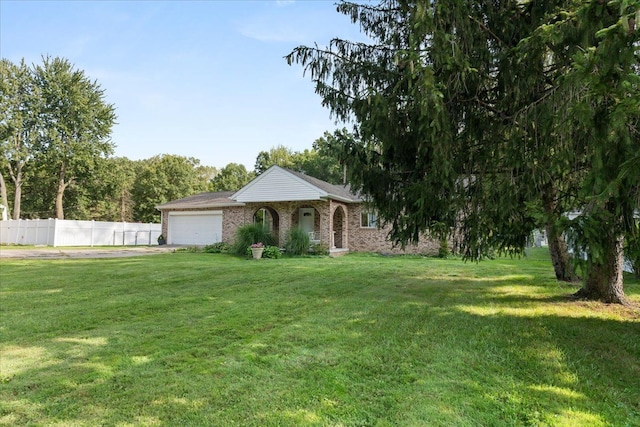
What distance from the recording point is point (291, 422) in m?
2.49

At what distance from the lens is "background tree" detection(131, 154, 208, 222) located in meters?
38.7

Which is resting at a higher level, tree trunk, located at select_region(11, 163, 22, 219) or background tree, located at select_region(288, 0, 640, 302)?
tree trunk, located at select_region(11, 163, 22, 219)

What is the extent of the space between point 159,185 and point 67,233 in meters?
15.5

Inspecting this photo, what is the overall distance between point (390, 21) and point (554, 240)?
493 centimetres

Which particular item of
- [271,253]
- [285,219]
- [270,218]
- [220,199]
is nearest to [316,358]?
[271,253]

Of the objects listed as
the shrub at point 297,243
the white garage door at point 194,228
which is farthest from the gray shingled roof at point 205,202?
the shrub at point 297,243

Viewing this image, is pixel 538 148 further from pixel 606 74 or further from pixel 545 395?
pixel 545 395

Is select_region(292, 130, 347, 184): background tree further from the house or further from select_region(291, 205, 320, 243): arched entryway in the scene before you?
the house

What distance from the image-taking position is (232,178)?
45.1m

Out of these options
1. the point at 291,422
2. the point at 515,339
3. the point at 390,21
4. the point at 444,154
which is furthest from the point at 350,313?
the point at 390,21

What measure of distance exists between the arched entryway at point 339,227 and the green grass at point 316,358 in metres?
11.5

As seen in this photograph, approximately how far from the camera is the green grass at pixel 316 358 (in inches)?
104

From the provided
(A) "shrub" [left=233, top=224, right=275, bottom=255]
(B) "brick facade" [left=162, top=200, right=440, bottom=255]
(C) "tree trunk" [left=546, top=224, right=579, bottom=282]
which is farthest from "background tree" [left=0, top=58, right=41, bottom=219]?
(C) "tree trunk" [left=546, top=224, right=579, bottom=282]

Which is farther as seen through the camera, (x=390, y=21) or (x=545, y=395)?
(x=390, y=21)
